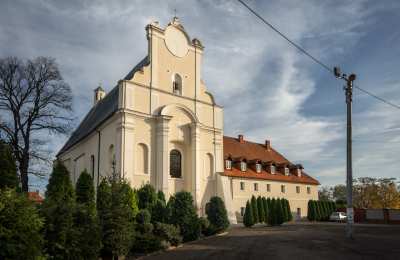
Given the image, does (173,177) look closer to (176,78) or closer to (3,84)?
(176,78)

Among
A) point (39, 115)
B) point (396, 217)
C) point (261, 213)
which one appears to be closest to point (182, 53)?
point (39, 115)

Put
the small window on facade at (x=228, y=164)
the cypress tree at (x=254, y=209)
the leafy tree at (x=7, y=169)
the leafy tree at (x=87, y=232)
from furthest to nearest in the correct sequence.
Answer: the small window on facade at (x=228, y=164) < the cypress tree at (x=254, y=209) < the leafy tree at (x=7, y=169) < the leafy tree at (x=87, y=232)

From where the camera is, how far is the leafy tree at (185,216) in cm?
2266

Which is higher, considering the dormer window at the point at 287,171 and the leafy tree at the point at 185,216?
the dormer window at the point at 287,171

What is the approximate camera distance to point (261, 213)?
38.3 meters

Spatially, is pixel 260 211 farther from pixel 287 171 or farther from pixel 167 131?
pixel 287 171

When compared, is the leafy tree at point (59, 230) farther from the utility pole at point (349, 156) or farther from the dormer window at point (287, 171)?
the dormer window at point (287, 171)

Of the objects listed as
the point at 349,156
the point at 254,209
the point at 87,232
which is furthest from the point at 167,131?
the point at 87,232

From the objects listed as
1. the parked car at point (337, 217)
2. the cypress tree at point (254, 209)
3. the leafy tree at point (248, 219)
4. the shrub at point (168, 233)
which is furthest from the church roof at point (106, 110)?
the parked car at point (337, 217)

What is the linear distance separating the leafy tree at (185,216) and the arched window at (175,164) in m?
10.7

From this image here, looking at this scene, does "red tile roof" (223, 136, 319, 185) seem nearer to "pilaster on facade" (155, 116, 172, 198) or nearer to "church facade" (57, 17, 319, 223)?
"church facade" (57, 17, 319, 223)

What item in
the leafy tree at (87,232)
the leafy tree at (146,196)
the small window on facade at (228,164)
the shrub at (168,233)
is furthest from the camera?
the small window on facade at (228,164)

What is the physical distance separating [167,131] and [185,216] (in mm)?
11283

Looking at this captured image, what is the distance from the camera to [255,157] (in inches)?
1901
